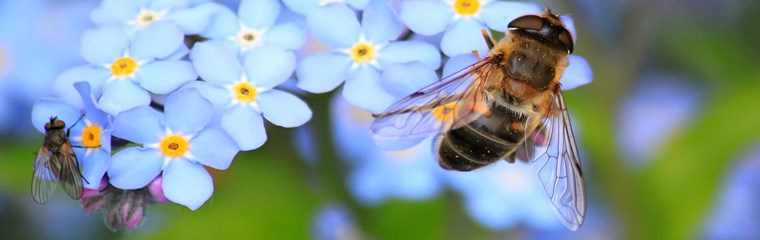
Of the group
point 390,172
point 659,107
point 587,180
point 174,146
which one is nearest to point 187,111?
point 174,146

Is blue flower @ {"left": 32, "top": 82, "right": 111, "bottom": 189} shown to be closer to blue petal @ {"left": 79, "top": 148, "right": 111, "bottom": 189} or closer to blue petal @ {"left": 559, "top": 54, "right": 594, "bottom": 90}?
blue petal @ {"left": 79, "top": 148, "right": 111, "bottom": 189}

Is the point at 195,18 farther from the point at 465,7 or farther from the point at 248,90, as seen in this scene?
the point at 465,7

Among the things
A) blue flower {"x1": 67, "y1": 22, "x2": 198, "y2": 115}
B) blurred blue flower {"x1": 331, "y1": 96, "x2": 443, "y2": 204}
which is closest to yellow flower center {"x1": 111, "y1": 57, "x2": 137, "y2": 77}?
blue flower {"x1": 67, "y1": 22, "x2": 198, "y2": 115}

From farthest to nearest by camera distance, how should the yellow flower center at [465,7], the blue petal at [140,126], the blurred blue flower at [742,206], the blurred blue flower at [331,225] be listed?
1. the blurred blue flower at [742,206]
2. the blurred blue flower at [331,225]
3. the yellow flower center at [465,7]
4. the blue petal at [140,126]

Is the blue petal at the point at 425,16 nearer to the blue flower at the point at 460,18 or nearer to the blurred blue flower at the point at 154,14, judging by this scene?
the blue flower at the point at 460,18

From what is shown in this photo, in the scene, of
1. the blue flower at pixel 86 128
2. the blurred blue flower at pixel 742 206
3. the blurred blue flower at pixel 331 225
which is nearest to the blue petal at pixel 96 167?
the blue flower at pixel 86 128

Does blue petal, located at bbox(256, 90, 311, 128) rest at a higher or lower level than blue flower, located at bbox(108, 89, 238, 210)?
higher

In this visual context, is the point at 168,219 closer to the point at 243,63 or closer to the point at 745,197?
the point at 243,63
